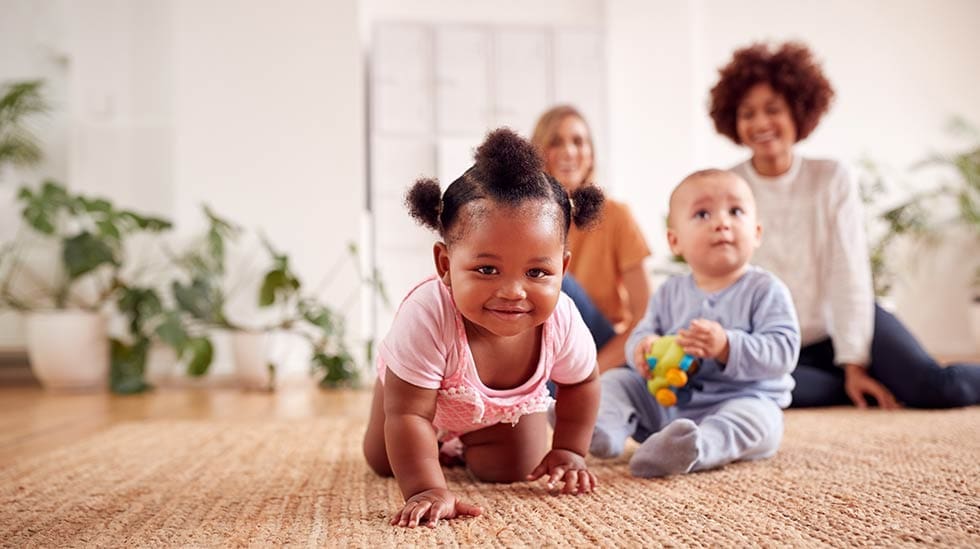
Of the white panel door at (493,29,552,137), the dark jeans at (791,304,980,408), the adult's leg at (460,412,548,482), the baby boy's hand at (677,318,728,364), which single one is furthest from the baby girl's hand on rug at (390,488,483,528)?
the white panel door at (493,29,552,137)

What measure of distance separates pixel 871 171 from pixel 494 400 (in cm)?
507

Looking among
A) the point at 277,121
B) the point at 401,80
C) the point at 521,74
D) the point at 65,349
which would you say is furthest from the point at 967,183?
the point at 65,349

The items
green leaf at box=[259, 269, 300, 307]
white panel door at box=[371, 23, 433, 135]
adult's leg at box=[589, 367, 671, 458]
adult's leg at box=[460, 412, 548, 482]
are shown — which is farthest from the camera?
white panel door at box=[371, 23, 433, 135]

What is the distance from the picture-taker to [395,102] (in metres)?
4.96

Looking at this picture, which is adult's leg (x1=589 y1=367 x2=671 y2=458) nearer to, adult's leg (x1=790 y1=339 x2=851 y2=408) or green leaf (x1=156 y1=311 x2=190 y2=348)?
adult's leg (x1=790 y1=339 x2=851 y2=408)

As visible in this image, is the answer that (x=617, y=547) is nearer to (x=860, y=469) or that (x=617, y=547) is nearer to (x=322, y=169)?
(x=860, y=469)

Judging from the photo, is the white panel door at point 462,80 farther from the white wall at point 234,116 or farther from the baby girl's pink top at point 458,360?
the baby girl's pink top at point 458,360

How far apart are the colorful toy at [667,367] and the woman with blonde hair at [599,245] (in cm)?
96

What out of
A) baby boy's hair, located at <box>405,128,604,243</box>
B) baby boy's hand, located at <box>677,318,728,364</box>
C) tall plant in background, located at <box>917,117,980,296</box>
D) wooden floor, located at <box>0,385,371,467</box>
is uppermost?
tall plant in background, located at <box>917,117,980,296</box>

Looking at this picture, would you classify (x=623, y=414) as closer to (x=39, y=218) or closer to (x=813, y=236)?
(x=813, y=236)

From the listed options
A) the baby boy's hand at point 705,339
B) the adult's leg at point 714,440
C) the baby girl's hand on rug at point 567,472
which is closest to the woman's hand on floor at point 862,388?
the adult's leg at point 714,440

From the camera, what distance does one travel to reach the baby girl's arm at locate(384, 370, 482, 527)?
1.06 metres

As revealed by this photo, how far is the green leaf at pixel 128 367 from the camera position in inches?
142

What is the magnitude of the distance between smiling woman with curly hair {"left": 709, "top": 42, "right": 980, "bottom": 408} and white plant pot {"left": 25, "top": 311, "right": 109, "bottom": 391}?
2987 mm
